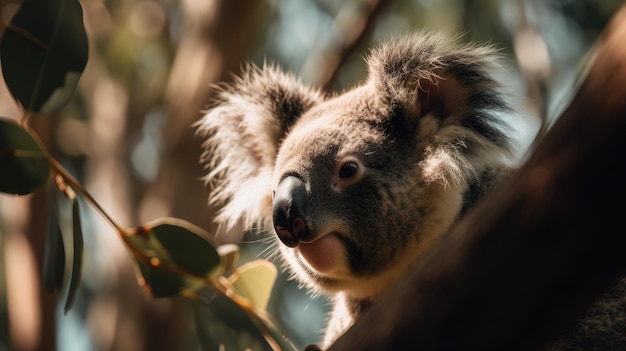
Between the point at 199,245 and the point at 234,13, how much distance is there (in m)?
2.15

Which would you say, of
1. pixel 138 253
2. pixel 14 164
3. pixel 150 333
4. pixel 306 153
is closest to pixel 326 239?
pixel 306 153

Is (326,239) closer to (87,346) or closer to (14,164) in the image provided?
(14,164)

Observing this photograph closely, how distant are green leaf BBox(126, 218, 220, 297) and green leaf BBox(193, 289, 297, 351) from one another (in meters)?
0.23

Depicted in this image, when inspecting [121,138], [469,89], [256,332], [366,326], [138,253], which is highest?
[469,89]

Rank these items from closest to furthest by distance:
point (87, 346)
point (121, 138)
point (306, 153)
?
point (306, 153)
point (87, 346)
point (121, 138)

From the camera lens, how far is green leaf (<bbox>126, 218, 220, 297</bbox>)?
1809 millimetres

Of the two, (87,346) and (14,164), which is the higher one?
(14,164)

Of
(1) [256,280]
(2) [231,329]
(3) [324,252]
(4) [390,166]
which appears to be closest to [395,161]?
(4) [390,166]

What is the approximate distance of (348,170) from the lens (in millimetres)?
2113

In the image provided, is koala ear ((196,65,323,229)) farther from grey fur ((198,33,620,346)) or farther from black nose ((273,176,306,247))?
black nose ((273,176,306,247))

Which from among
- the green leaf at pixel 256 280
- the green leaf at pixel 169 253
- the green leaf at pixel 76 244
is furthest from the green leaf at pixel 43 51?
the green leaf at pixel 256 280

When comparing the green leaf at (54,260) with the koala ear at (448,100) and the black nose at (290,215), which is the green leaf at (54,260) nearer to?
the black nose at (290,215)

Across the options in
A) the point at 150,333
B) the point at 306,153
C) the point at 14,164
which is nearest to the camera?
the point at 14,164

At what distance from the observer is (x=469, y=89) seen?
85.4 inches
